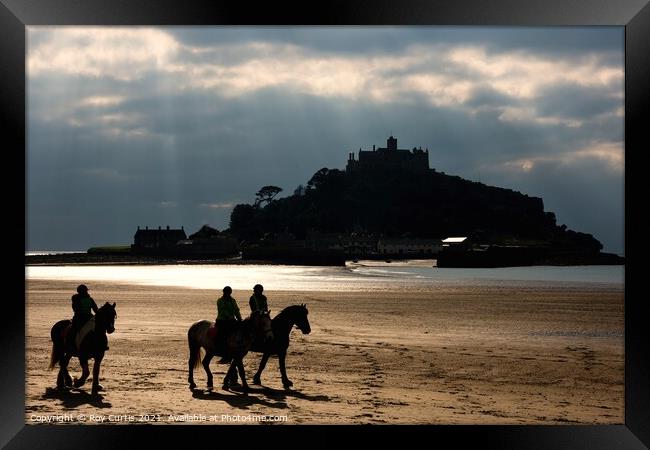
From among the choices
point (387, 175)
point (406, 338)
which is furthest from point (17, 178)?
point (387, 175)

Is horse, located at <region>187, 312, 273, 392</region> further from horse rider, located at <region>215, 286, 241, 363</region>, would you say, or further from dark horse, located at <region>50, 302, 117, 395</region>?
dark horse, located at <region>50, 302, 117, 395</region>

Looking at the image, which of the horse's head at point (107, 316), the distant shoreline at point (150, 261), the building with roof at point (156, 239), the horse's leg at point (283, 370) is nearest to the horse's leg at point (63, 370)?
the horse's head at point (107, 316)

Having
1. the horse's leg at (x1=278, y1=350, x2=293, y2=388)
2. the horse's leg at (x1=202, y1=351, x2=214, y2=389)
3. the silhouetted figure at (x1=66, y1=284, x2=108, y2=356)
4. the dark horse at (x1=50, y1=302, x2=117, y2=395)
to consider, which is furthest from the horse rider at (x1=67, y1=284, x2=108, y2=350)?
the horse's leg at (x1=278, y1=350, x2=293, y2=388)

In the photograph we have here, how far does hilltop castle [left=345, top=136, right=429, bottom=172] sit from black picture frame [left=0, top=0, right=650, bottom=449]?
14068cm

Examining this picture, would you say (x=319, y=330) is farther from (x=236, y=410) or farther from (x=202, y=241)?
(x=202, y=241)

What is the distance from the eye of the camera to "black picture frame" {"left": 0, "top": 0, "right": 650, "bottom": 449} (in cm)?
732

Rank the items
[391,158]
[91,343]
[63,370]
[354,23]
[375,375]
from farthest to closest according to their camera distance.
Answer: [391,158], [375,375], [63,370], [91,343], [354,23]

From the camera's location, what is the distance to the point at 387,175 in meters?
144

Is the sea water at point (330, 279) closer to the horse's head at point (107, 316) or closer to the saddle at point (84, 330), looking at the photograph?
Result: the saddle at point (84, 330)

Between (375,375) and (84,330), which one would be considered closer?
(84,330)

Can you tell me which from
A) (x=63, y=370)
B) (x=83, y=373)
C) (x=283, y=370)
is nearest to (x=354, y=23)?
(x=283, y=370)

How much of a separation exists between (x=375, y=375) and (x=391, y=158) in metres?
140

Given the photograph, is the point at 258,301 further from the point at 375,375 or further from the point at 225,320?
the point at 375,375

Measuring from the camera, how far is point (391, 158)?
150 m
